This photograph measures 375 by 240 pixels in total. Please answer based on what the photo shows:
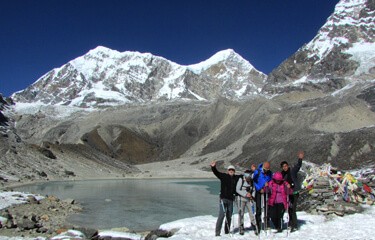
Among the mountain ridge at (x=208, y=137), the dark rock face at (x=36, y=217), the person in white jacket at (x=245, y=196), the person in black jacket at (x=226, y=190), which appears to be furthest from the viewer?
the mountain ridge at (x=208, y=137)

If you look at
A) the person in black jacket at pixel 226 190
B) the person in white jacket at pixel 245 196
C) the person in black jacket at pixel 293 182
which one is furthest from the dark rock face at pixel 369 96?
the person in black jacket at pixel 226 190

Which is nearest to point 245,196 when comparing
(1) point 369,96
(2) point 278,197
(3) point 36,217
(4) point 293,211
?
(2) point 278,197

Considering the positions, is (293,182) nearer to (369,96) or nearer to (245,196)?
(245,196)

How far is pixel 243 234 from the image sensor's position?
14117 mm

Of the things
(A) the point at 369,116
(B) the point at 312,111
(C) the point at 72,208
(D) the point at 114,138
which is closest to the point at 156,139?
(D) the point at 114,138

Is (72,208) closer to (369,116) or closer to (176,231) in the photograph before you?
(176,231)

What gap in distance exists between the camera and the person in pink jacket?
14.3 m

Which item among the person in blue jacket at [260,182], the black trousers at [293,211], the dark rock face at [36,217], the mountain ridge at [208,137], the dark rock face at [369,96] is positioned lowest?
the dark rock face at [36,217]

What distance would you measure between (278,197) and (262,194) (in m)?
0.55

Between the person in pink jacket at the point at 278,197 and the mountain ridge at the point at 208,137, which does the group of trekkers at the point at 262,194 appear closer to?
the person in pink jacket at the point at 278,197

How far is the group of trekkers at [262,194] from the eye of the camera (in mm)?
14219

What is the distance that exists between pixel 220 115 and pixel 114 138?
121ft

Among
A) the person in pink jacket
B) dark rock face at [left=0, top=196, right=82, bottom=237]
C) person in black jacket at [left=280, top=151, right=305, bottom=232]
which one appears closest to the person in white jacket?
the person in pink jacket

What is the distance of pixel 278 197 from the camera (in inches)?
565
